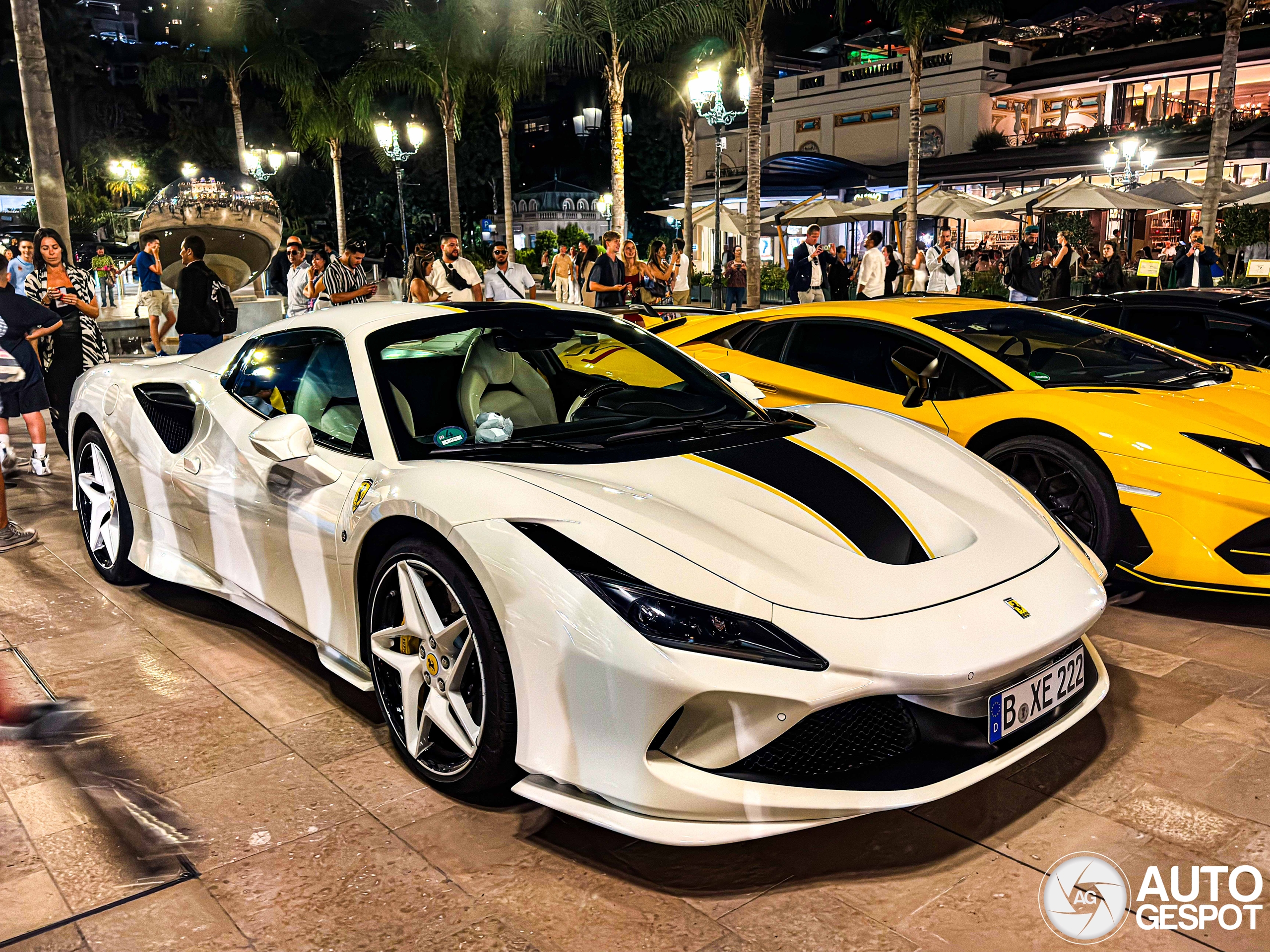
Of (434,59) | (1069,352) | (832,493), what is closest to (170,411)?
(832,493)

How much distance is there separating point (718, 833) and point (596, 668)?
0.44 metres

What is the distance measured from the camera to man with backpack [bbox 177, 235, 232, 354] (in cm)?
755

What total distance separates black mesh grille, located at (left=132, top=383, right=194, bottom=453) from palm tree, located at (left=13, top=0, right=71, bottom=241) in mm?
9151

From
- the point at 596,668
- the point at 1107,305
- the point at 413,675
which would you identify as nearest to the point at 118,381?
the point at 413,675

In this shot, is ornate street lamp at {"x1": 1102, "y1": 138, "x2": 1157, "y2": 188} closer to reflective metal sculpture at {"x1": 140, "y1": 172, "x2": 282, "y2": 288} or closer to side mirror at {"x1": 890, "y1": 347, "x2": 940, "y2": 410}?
reflective metal sculpture at {"x1": 140, "y1": 172, "x2": 282, "y2": 288}

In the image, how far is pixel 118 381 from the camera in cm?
450

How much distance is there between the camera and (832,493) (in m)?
2.91

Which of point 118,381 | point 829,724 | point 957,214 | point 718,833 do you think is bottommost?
point 718,833

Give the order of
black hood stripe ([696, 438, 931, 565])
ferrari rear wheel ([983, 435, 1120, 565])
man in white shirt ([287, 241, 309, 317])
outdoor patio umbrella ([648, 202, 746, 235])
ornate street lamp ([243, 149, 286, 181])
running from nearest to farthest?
1. black hood stripe ([696, 438, 931, 565])
2. ferrari rear wheel ([983, 435, 1120, 565])
3. man in white shirt ([287, 241, 309, 317])
4. outdoor patio umbrella ([648, 202, 746, 235])
5. ornate street lamp ([243, 149, 286, 181])

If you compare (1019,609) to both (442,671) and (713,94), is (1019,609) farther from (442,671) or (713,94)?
(713,94)

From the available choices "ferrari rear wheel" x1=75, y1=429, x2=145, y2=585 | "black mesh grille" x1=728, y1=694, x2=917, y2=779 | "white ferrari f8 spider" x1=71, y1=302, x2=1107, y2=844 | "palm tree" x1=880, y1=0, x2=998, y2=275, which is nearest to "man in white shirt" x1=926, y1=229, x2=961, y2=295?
"palm tree" x1=880, y1=0, x2=998, y2=275

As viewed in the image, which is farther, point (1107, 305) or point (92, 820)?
point (1107, 305)

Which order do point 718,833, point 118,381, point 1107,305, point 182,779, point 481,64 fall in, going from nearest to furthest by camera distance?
1. point 718,833
2. point 182,779
3. point 118,381
4. point 1107,305
5. point 481,64

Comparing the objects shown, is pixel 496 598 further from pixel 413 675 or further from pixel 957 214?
pixel 957 214
